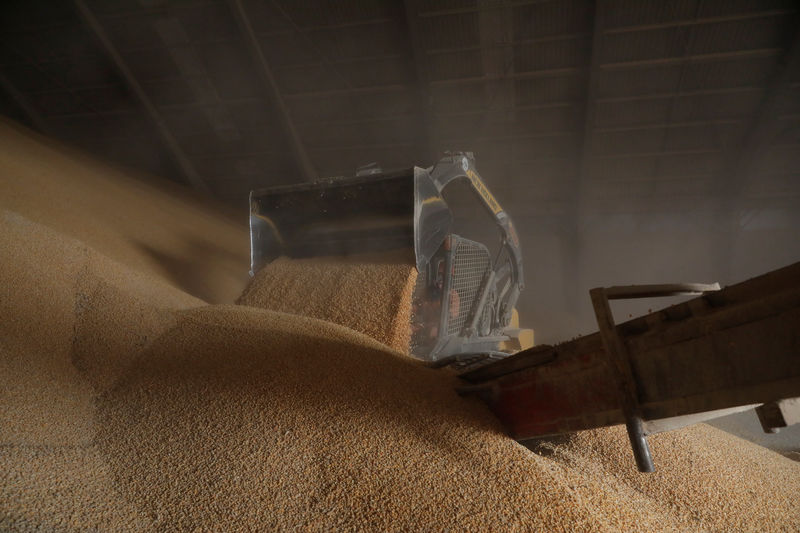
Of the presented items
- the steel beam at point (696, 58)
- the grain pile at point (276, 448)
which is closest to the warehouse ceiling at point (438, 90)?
the steel beam at point (696, 58)

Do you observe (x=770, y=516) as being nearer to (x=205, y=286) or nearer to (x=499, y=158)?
(x=205, y=286)

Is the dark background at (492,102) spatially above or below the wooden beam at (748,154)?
above

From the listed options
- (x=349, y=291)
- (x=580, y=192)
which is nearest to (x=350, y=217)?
(x=349, y=291)

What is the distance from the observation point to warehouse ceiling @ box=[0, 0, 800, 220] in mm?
7191

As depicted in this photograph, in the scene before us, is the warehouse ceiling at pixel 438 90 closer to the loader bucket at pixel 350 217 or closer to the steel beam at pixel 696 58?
the steel beam at pixel 696 58

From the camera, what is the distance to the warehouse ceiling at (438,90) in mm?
7191

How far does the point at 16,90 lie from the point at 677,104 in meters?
12.2

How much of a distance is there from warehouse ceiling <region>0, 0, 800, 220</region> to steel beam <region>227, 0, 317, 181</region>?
1.4 inches

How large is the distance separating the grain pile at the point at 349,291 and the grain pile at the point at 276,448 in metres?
0.73

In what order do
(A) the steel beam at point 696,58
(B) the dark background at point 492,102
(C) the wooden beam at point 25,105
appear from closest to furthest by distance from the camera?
(A) the steel beam at point 696,58 < (B) the dark background at point 492,102 < (C) the wooden beam at point 25,105

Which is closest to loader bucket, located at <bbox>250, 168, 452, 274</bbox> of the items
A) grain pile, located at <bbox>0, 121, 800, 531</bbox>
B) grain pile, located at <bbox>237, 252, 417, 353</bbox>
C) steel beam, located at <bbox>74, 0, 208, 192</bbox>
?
grain pile, located at <bbox>237, 252, 417, 353</bbox>

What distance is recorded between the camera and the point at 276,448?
1749mm

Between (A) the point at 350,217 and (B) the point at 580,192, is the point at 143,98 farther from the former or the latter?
(B) the point at 580,192

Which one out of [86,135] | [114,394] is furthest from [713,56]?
[86,135]
